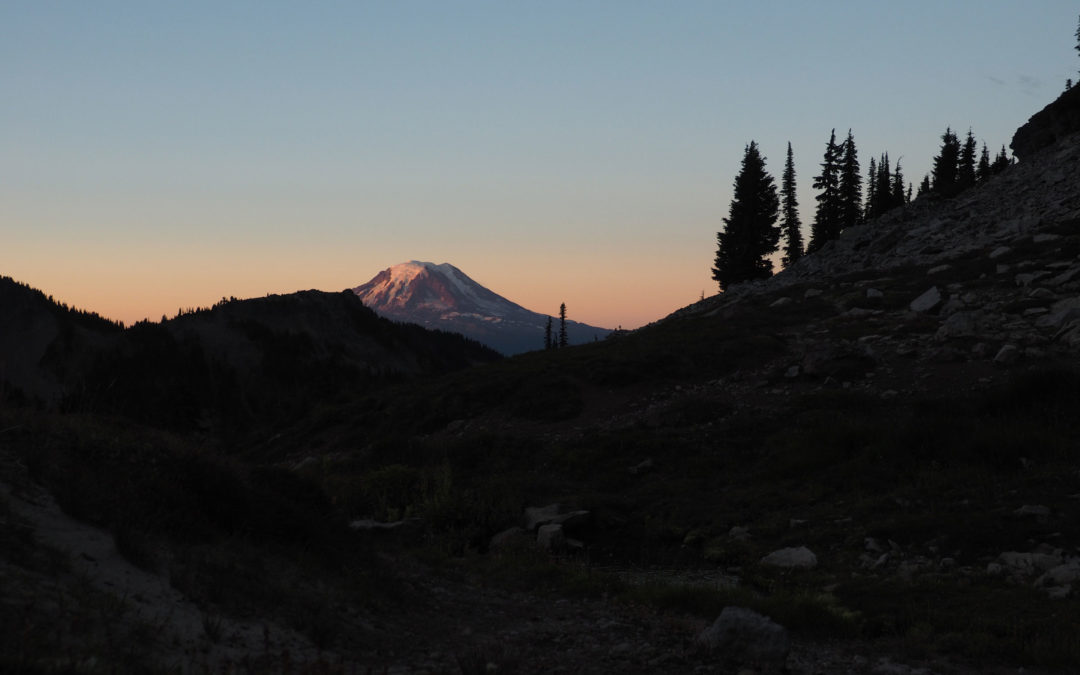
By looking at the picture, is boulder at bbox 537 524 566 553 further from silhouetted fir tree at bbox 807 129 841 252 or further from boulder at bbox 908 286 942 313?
silhouetted fir tree at bbox 807 129 841 252

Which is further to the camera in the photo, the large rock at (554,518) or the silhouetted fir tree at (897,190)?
the silhouetted fir tree at (897,190)

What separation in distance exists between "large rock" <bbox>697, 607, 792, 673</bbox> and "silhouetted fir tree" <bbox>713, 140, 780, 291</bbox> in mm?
60685

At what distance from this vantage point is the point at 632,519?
15.0 metres

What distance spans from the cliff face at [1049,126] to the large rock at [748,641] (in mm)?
64333

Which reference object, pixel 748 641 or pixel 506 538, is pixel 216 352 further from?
pixel 748 641

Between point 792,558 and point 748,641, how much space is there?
16.0 feet

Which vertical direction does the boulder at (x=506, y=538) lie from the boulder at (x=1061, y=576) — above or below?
below

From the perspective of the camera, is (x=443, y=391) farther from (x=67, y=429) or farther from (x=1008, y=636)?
(x=1008, y=636)

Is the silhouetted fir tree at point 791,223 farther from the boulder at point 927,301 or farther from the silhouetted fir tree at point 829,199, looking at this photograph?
the boulder at point 927,301

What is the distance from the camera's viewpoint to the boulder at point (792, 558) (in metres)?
11.1

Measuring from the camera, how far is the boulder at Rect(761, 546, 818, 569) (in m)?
11.1

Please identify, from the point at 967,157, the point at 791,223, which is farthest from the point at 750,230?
the point at 967,157

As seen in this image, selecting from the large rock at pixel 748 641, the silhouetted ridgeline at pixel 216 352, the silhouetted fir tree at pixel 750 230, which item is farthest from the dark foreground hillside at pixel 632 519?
the silhouetted ridgeline at pixel 216 352

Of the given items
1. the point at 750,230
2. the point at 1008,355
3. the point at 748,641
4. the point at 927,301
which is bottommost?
the point at 748,641
